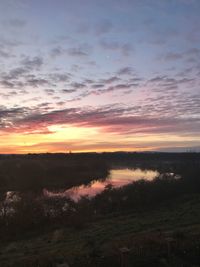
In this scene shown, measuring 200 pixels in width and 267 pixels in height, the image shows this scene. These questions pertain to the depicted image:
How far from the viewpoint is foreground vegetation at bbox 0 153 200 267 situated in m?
12.2

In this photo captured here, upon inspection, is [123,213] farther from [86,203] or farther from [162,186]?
[162,186]

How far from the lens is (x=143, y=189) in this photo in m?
52.2

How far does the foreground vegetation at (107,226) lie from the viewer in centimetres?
1224

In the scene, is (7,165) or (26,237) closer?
(26,237)

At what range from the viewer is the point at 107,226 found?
3066 centimetres

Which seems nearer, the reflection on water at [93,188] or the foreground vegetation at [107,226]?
the foreground vegetation at [107,226]

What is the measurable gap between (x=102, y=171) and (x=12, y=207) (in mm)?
78732

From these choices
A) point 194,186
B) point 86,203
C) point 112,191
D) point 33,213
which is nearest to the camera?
point 33,213

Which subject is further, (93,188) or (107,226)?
(93,188)

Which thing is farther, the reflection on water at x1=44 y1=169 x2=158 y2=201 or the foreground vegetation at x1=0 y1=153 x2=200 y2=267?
the reflection on water at x1=44 y1=169 x2=158 y2=201

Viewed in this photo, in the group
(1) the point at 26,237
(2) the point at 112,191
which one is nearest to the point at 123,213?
(2) the point at 112,191

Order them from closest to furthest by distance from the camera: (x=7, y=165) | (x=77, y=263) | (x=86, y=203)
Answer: (x=77, y=263) < (x=86, y=203) < (x=7, y=165)

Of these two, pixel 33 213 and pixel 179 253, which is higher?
pixel 179 253

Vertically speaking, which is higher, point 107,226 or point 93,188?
point 107,226
